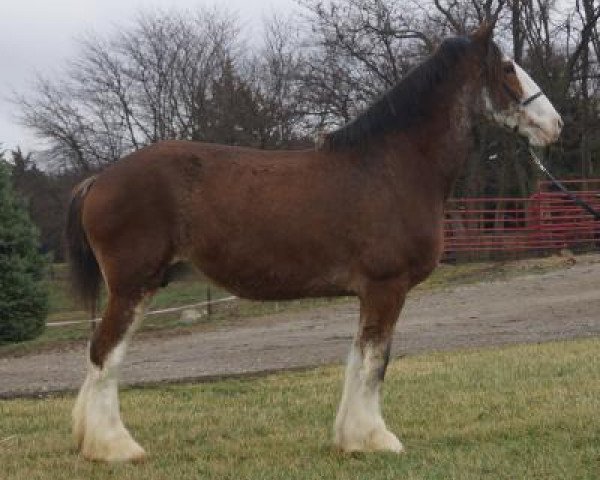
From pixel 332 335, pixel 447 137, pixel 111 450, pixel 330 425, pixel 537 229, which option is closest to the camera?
pixel 111 450

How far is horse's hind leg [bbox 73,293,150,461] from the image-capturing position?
5.14 m

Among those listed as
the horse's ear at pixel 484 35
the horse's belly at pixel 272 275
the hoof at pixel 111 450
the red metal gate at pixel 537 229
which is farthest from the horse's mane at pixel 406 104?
the red metal gate at pixel 537 229

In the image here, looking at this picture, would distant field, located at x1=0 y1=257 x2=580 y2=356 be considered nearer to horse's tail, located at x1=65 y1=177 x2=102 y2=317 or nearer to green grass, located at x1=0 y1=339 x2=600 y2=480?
green grass, located at x1=0 y1=339 x2=600 y2=480

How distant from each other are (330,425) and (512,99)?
273 centimetres

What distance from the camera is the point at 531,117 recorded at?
555cm

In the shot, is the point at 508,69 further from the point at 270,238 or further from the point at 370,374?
the point at 370,374

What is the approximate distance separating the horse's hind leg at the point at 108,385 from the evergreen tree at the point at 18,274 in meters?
14.3

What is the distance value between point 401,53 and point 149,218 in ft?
85.4

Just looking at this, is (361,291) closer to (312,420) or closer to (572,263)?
(312,420)

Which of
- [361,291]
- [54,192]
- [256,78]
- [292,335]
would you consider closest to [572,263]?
[292,335]

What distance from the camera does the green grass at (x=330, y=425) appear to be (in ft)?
15.9

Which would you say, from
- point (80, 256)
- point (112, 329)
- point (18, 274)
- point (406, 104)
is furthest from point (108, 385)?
point (18, 274)

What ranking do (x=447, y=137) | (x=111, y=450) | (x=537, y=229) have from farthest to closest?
1. (x=537, y=229)
2. (x=447, y=137)
3. (x=111, y=450)

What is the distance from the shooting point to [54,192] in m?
42.1
